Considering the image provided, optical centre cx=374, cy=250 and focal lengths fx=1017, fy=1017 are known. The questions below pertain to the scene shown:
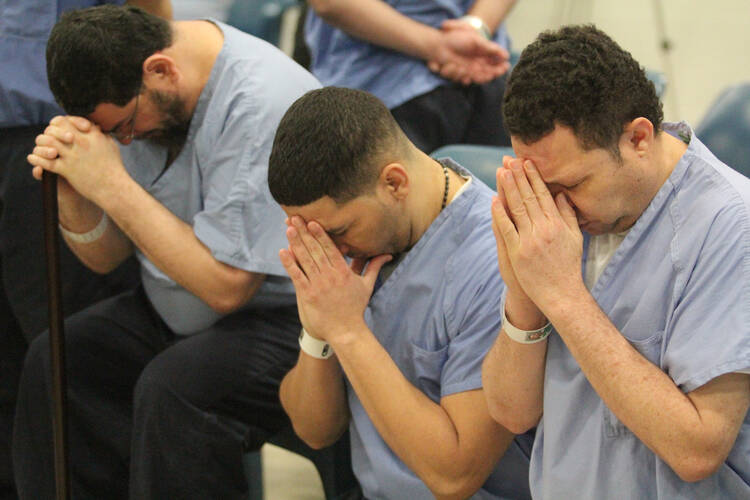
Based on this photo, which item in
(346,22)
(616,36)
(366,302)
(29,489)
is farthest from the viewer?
(616,36)

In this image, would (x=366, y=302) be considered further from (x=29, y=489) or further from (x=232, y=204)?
(x=29, y=489)

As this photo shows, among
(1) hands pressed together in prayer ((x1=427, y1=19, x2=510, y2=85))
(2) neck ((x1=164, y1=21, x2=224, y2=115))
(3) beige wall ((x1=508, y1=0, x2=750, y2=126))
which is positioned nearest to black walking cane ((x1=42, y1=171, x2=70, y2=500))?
(2) neck ((x1=164, y1=21, x2=224, y2=115))

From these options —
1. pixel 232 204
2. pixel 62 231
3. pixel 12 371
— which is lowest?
pixel 12 371

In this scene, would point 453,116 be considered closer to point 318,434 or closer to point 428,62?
point 428,62

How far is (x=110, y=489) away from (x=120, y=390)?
0.19m

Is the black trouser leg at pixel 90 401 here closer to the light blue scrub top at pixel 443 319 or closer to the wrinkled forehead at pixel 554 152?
the light blue scrub top at pixel 443 319

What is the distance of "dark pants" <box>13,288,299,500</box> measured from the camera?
1.65 m

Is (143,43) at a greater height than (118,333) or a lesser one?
greater

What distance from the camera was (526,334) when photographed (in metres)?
1.21

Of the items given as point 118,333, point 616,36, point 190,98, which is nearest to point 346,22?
point 190,98

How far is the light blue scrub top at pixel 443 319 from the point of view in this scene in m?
1.38

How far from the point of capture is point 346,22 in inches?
84.4

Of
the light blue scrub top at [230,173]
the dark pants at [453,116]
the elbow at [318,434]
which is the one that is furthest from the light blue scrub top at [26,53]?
the elbow at [318,434]

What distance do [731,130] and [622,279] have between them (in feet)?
1.91
